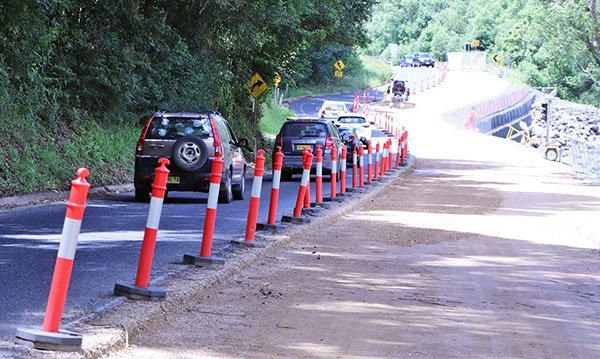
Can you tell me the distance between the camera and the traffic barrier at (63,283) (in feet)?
23.0

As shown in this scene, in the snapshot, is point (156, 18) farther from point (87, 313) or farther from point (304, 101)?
point (304, 101)

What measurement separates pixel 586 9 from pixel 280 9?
133 ft

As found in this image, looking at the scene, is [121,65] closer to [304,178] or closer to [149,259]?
[304,178]

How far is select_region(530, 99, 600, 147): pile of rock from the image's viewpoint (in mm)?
75312

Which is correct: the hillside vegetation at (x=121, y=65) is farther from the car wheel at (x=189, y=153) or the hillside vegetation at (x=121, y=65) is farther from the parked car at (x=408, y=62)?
the parked car at (x=408, y=62)

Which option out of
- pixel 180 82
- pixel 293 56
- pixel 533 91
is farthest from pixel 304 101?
pixel 180 82

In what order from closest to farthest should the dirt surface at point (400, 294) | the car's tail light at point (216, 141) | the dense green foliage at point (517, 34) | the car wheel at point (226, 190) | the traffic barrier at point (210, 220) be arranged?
the dirt surface at point (400, 294) → the traffic barrier at point (210, 220) → the car's tail light at point (216, 141) → the car wheel at point (226, 190) → the dense green foliage at point (517, 34)

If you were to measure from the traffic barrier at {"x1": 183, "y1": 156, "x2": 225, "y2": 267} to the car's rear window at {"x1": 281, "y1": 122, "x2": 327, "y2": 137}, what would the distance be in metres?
19.3

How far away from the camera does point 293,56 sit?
4338 centimetres

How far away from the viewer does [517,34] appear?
95.8 metres

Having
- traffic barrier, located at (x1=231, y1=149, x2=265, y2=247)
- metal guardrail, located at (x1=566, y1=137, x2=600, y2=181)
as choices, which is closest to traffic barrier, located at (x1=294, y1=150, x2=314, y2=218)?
traffic barrier, located at (x1=231, y1=149, x2=265, y2=247)

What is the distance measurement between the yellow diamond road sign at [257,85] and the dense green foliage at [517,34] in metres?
32.2

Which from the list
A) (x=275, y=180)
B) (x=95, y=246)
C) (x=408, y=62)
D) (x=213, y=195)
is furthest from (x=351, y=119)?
(x=408, y=62)

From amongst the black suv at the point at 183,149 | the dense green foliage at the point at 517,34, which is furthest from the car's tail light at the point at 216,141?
the dense green foliage at the point at 517,34
